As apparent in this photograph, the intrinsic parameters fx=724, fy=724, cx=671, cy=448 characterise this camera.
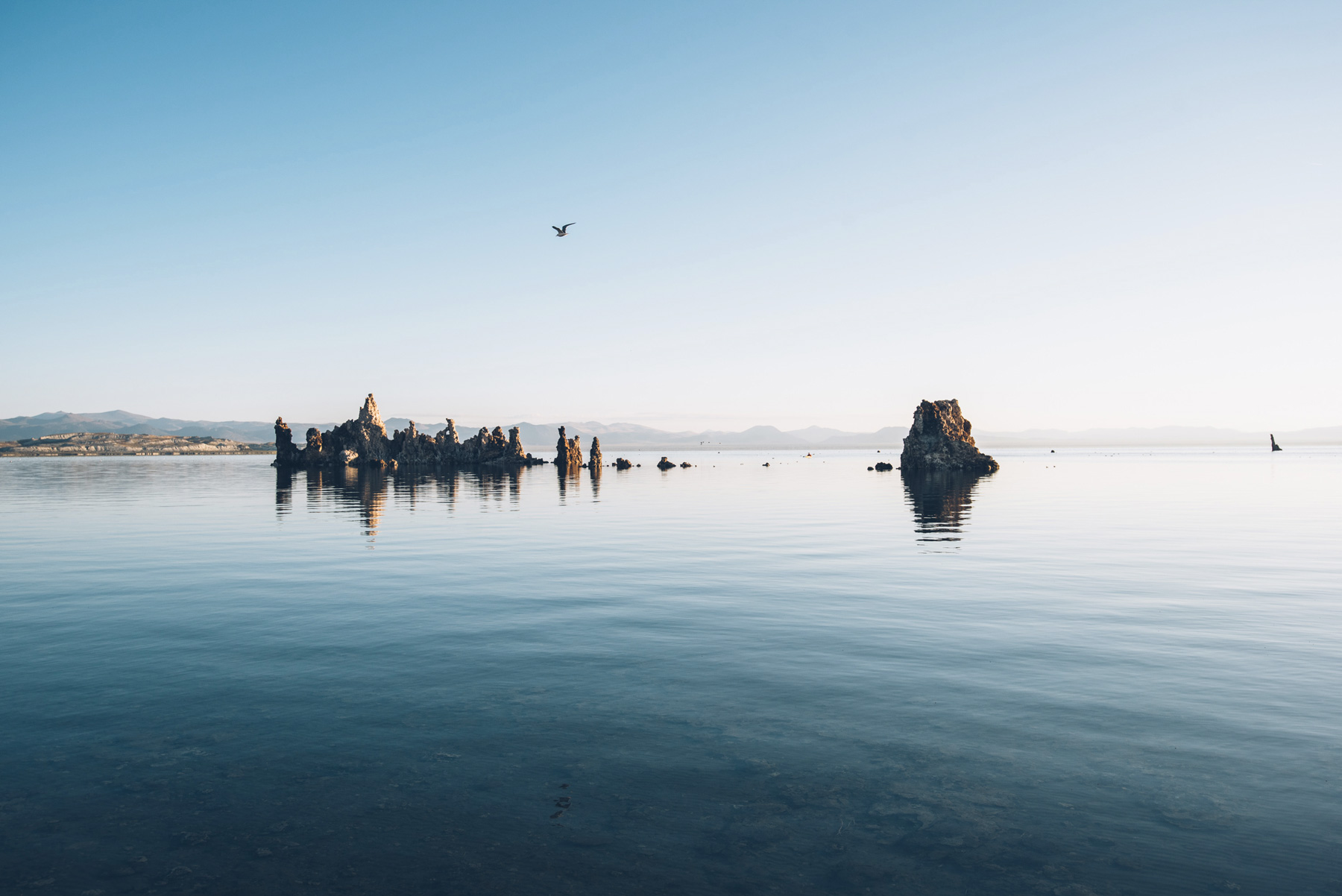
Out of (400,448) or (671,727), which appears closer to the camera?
(671,727)

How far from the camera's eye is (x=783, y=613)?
2055 centimetres

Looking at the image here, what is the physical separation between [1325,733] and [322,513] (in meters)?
55.8

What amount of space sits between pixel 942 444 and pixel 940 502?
241 feet

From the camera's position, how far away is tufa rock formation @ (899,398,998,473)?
132 meters

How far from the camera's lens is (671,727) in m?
11.5

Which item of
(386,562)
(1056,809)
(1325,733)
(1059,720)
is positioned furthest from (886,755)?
(386,562)

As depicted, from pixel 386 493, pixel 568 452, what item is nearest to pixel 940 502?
pixel 386 493

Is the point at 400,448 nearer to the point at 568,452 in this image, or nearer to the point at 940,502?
the point at 568,452

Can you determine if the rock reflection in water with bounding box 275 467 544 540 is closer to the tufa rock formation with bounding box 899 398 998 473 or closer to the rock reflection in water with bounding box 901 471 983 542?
the rock reflection in water with bounding box 901 471 983 542

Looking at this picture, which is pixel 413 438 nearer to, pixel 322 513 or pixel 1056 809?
pixel 322 513

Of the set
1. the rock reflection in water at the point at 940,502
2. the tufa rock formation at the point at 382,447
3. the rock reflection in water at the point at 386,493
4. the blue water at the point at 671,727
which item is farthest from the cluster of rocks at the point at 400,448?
the blue water at the point at 671,727

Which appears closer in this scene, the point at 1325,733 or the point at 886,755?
the point at 886,755

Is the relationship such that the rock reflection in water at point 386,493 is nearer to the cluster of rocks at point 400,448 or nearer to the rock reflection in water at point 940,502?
the rock reflection in water at point 940,502

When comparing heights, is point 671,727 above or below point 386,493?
above
